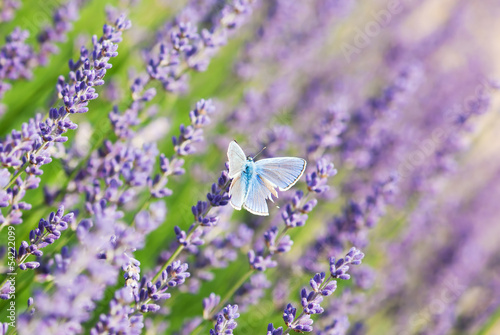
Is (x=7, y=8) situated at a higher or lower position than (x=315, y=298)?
higher

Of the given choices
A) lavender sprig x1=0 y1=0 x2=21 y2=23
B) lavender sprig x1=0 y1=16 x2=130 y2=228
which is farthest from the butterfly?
lavender sprig x1=0 y1=0 x2=21 y2=23

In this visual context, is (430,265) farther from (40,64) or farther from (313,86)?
(40,64)

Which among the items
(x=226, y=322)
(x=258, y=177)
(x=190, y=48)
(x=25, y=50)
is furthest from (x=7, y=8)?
(x=226, y=322)

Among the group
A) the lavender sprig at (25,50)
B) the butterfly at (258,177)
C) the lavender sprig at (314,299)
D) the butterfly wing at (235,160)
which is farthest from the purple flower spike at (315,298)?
the lavender sprig at (25,50)

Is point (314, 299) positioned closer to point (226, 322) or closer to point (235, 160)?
point (226, 322)

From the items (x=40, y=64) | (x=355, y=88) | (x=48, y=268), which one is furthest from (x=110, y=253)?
(x=355, y=88)

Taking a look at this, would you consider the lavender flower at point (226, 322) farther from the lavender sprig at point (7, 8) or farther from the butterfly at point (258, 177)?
the lavender sprig at point (7, 8)

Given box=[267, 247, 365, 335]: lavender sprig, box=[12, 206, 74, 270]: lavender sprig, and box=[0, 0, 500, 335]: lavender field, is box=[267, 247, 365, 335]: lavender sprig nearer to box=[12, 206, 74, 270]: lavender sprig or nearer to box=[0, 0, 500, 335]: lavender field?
box=[0, 0, 500, 335]: lavender field
